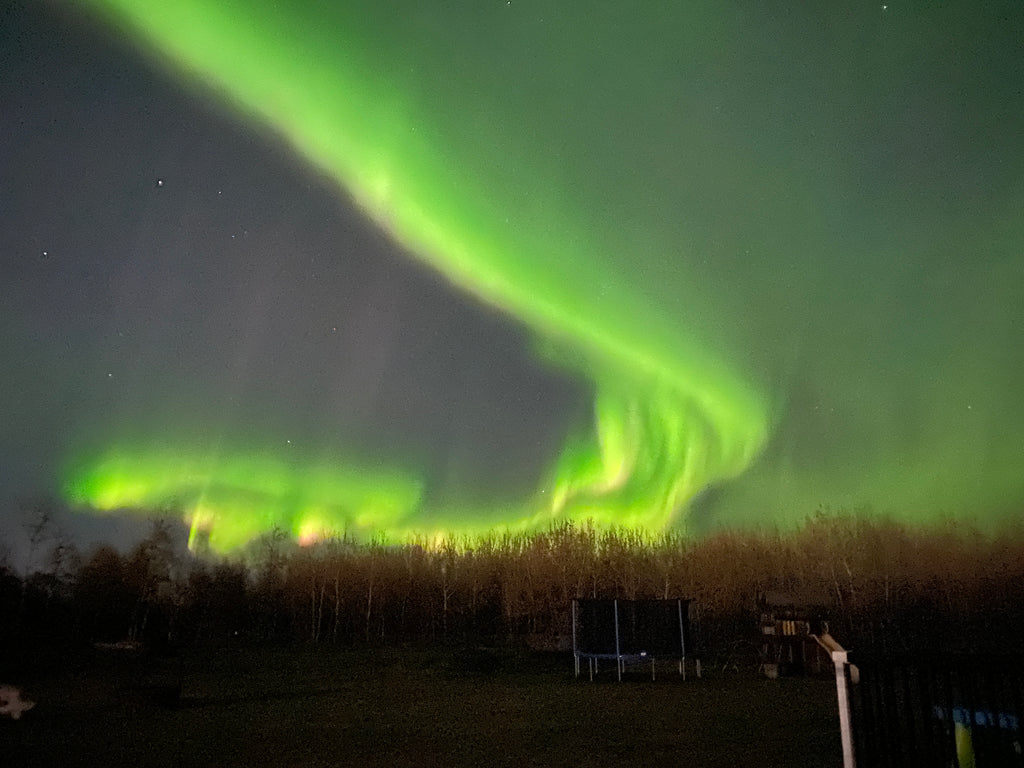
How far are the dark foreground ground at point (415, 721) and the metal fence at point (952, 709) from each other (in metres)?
3.05

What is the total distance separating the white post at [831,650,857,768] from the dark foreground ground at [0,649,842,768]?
2906 millimetres

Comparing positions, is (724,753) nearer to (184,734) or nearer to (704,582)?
(184,734)

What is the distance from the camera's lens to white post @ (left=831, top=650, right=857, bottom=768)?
6.08m

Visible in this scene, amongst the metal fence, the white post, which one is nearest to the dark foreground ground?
the white post

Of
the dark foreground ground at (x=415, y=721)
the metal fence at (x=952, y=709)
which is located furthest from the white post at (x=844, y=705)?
the dark foreground ground at (x=415, y=721)

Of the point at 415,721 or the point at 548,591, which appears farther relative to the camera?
the point at 548,591

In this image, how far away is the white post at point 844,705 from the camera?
6.08 m

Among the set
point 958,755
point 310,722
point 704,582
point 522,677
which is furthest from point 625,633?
point 704,582

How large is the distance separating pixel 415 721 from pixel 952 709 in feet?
30.2

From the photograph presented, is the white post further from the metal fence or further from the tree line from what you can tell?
the tree line

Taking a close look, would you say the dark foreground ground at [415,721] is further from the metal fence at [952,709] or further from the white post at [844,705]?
the metal fence at [952,709]

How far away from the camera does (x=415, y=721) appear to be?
12.6 metres

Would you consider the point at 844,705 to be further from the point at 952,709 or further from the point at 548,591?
the point at 548,591

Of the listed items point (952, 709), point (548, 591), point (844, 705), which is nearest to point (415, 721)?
point (844, 705)
